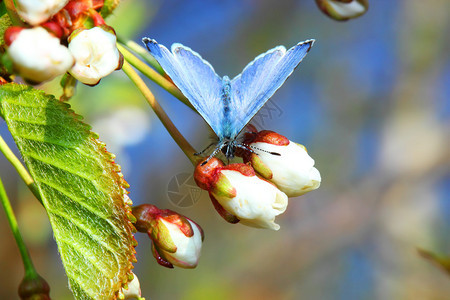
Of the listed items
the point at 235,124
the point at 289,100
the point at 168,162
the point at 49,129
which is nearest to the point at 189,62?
the point at 235,124

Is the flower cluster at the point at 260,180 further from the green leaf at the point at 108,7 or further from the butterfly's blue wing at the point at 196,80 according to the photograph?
the green leaf at the point at 108,7

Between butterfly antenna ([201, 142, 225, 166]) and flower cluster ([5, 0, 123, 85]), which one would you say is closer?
flower cluster ([5, 0, 123, 85])

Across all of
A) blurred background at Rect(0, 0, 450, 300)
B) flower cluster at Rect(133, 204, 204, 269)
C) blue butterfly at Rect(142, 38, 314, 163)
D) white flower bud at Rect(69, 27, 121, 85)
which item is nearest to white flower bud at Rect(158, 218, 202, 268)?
flower cluster at Rect(133, 204, 204, 269)

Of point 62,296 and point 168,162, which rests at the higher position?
point 168,162

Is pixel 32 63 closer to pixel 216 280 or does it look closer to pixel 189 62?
pixel 189 62

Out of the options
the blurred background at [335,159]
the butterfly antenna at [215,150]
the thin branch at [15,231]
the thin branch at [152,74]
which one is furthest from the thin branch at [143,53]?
the blurred background at [335,159]

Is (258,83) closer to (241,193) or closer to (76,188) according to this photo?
(241,193)

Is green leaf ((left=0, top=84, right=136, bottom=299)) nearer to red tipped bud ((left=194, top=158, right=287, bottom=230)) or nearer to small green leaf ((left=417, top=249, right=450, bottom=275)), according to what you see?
red tipped bud ((left=194, top=158, right=287, bottom=230))
